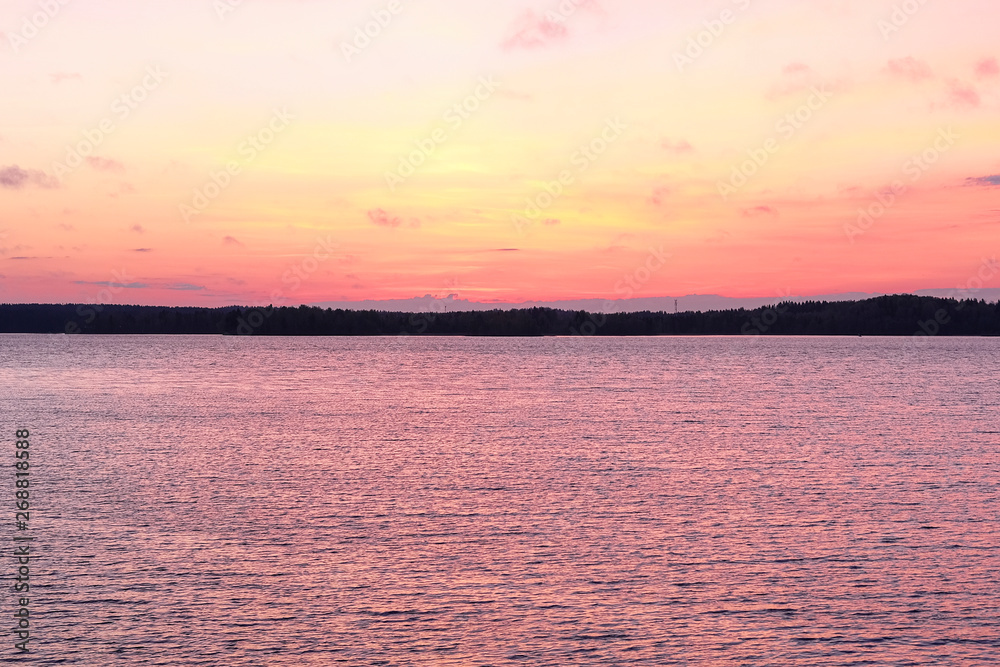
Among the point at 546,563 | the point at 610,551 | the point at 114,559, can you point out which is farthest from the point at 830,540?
the point at 114,559

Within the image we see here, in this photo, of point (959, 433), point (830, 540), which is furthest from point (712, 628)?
point (959, 433)

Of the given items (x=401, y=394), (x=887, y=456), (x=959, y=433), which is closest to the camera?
(x=887, y=456)

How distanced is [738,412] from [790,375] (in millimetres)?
70771

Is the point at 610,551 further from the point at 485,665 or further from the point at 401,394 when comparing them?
the point at 401,394

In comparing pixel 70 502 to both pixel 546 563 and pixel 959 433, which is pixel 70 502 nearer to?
pixel 546 563

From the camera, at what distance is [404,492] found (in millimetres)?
36812

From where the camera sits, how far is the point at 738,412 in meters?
76.3

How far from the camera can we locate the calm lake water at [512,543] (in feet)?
64.8

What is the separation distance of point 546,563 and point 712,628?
612 cm

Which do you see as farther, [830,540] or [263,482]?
[263,482]

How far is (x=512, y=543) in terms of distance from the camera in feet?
91.5

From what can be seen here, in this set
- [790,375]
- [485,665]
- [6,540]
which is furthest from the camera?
[790,375]

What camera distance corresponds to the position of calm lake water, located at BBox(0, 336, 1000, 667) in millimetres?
19766

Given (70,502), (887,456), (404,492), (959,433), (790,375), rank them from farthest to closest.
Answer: (790,375)
(959,433)
(887,456)
(404,492)
(70,502)
